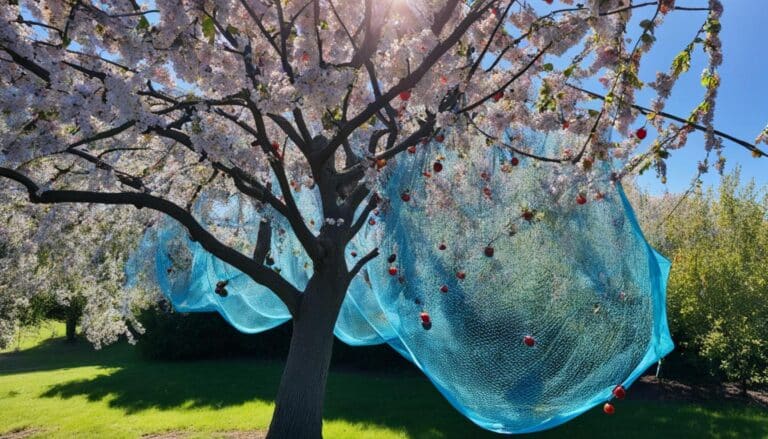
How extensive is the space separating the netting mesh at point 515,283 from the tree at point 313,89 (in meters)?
0.26

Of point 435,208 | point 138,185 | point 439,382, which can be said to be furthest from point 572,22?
point 138,185

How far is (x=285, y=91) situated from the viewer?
362 cm

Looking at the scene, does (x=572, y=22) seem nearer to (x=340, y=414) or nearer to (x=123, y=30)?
(x=123, y=30)

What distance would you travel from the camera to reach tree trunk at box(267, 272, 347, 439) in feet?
16.6

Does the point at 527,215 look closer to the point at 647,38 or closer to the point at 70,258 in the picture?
the point at 647,38

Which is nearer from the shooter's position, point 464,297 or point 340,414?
point 464,297

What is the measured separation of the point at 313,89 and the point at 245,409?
5.81 metres

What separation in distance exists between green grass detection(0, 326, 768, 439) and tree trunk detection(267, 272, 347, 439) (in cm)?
126

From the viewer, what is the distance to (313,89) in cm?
362

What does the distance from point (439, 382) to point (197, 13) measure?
331 cm

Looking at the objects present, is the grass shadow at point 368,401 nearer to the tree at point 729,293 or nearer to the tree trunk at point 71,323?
the tree at point 729,293

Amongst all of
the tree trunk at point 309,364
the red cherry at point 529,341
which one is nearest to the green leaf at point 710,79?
the red cherry at point 529,341

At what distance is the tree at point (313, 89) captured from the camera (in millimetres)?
3486

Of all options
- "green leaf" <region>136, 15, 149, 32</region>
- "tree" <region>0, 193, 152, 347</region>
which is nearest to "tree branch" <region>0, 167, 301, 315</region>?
"green leaf" <region>136, 15, 149, 32</region>
